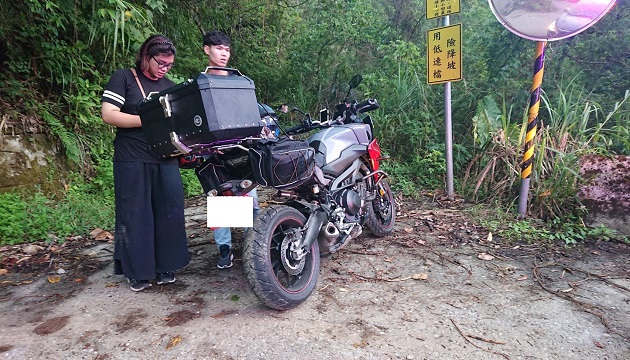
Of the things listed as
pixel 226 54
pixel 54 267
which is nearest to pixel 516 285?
pixel 226 54

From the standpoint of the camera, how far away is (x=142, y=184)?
272cm

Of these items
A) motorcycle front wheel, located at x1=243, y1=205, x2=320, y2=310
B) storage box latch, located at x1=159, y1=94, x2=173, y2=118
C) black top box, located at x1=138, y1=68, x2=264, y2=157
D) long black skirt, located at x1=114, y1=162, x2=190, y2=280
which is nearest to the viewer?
black top box, located at x1=138, y1=68, x2=264, y2=157

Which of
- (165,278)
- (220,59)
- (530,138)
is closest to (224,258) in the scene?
(165,278)

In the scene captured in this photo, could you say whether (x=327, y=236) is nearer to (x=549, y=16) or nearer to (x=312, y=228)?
(x=312, y=228)

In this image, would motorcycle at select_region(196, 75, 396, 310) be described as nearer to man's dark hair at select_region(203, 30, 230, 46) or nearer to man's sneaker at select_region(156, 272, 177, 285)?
man's dark hair at select_region(203, 30, 230, 46)

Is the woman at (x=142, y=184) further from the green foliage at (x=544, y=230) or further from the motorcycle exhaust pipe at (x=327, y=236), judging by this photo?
the green foliage at (x=544, y=230)

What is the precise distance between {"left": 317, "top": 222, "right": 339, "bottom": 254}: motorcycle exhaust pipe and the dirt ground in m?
0.29

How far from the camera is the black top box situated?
201 cm

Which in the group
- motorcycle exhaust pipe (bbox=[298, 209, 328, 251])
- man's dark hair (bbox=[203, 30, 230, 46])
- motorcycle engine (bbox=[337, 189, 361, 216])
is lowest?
motorcycle exhaust pipe (bbox=[298, 209, 328, 251])

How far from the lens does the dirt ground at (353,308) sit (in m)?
2.19

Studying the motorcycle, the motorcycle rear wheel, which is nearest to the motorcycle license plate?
the motorcycle

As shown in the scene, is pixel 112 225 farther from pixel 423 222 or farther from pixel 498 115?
pixel 498 115

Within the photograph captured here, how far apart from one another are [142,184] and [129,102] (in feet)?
1.79

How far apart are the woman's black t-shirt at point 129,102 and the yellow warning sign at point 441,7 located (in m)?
3.26
